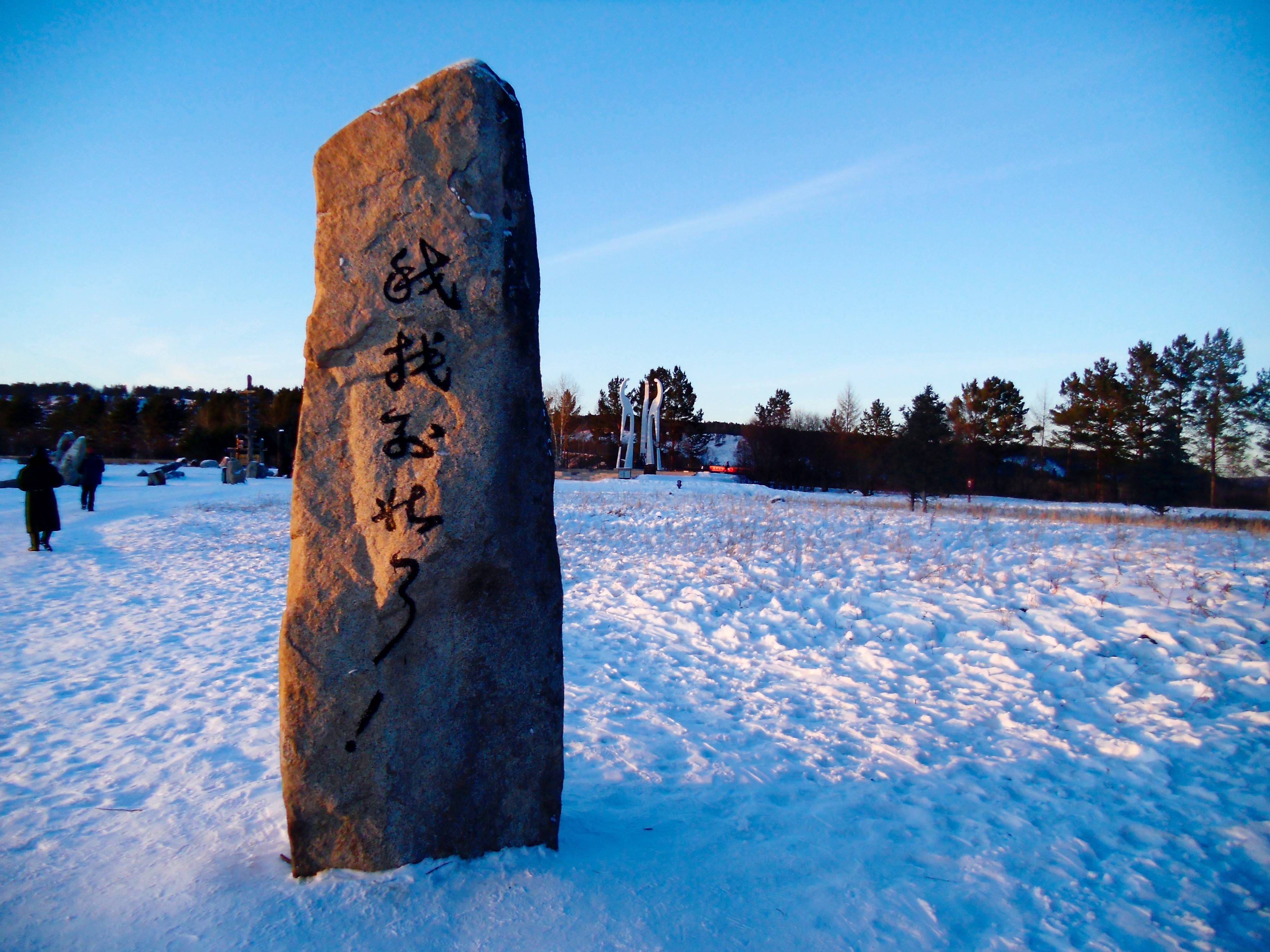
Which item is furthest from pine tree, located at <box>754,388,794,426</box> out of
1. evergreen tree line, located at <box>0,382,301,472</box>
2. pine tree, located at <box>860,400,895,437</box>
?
evergreen tree line, located at <box>0,382,301,472</box>

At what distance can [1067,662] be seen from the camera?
5590 millimetres

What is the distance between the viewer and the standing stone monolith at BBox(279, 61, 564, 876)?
2.81 metres

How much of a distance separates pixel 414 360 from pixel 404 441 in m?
0.36

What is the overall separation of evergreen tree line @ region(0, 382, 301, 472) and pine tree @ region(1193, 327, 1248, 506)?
5274cm

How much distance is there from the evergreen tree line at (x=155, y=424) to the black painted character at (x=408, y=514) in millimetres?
45990

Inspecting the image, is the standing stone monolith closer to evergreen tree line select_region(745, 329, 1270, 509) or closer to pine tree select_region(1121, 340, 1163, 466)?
evergreen tree line select_region(745, 329, 1270, 509)

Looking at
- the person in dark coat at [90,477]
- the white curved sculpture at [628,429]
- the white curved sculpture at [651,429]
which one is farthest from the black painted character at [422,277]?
the white curved sculpture at [651,429]

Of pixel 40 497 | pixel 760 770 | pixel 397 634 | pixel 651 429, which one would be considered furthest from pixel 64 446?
pixel 760 770

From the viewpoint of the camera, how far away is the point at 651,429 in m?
42.3

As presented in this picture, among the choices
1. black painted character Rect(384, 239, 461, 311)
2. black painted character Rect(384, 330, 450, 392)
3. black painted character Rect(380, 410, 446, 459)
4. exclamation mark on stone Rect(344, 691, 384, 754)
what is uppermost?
black painted character Rect(384, 239, 461, 311)

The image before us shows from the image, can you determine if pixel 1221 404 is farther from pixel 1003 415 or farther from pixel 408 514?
pixel 408 514

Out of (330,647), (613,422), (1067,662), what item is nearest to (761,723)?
(1067,662)

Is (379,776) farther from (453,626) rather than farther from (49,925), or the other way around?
(49,925)

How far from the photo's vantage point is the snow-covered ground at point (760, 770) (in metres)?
2.67
